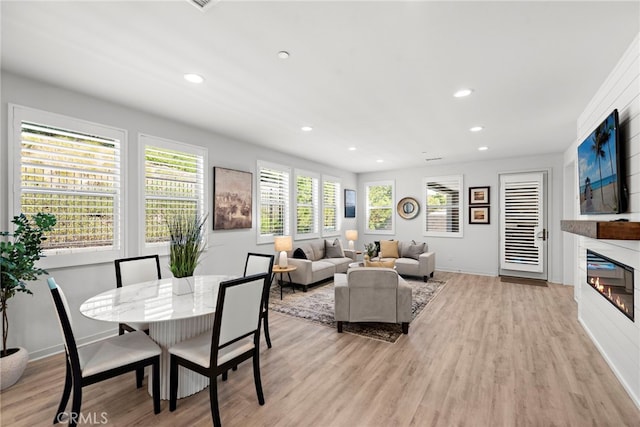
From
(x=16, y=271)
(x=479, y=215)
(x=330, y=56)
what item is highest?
(x=330, y=56)

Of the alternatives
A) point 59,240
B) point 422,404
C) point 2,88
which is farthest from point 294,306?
point 2,88

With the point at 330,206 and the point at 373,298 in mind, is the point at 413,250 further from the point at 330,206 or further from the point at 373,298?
the point at 373,298

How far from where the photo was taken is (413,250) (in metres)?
6.25

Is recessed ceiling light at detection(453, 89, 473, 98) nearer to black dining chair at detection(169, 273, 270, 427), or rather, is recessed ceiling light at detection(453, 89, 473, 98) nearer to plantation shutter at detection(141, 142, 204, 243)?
black dining chair at detection(169, 273, 270, 427)

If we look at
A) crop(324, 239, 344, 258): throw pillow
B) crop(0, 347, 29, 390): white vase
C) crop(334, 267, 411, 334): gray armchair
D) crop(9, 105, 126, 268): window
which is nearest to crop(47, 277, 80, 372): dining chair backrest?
crop(0, 347, 29, 390): white vase

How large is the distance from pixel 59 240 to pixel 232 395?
2322 mm

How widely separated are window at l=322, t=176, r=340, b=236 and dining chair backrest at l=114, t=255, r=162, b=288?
4.28 m

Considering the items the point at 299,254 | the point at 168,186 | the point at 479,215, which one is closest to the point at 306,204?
the point at 299,254

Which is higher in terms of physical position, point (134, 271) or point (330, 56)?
point (330, 56)

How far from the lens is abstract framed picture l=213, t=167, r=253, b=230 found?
4336 mm

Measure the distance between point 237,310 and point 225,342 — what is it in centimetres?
21

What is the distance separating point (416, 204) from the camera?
732cm

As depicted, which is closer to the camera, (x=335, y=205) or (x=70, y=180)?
(x=70, y=180)

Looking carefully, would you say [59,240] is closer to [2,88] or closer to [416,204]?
[2,88]
